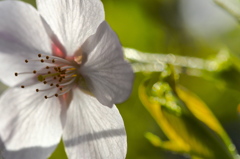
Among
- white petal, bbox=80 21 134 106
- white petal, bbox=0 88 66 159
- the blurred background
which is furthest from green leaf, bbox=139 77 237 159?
the blurred background

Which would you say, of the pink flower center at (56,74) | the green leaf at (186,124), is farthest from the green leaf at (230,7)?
the pink flower center at (56,74)

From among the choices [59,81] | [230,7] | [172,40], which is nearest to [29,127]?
[59,81]

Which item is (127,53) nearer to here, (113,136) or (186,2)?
(113,136)

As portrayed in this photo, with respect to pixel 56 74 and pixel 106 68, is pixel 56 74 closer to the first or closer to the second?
pixel 56 74

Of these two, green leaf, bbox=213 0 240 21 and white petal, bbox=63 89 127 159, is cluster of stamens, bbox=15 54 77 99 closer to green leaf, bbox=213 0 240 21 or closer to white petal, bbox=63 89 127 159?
white petal, bbox=63 89 127 159

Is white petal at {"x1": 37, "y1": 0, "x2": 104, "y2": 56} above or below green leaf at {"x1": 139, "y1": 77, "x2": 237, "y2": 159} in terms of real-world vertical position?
above

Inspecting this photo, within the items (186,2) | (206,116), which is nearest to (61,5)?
(206,116)
